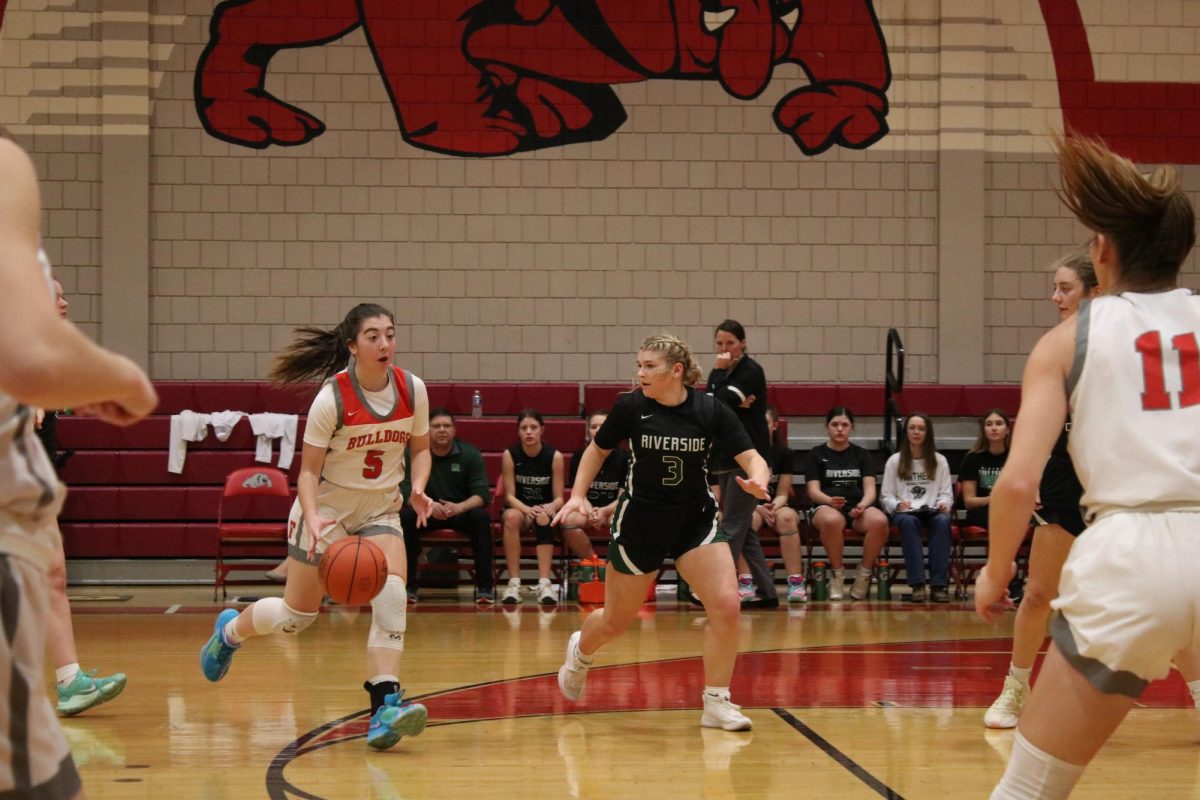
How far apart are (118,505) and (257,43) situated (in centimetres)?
440

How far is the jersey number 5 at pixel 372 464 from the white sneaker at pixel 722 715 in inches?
62.9

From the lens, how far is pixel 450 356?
41.1ft

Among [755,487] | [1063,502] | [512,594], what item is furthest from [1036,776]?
[512,594]

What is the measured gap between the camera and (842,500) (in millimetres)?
10484

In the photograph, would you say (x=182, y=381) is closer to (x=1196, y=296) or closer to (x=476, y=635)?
(x=476, y=635)

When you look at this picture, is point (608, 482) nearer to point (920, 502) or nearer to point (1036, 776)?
point (920, 502)

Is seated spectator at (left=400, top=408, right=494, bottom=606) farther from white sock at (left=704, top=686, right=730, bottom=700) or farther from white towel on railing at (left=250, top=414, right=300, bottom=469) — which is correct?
white sock at (left=704, top=686, right=730, bottom=700)

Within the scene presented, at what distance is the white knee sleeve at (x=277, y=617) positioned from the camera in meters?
5.35

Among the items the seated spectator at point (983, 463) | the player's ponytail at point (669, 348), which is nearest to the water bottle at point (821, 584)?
the seated spectator at point (983, 463)

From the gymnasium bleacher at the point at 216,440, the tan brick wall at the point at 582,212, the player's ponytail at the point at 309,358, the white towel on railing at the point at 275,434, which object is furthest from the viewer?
the tan brick wall at the point at 582,212

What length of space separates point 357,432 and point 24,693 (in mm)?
3402

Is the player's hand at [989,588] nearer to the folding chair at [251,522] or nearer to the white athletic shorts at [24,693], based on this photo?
the white athletic shorts at [24,693]

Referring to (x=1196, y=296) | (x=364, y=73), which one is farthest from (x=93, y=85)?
(x=1196, y=296)

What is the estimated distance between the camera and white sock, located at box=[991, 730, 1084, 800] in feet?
7.99
